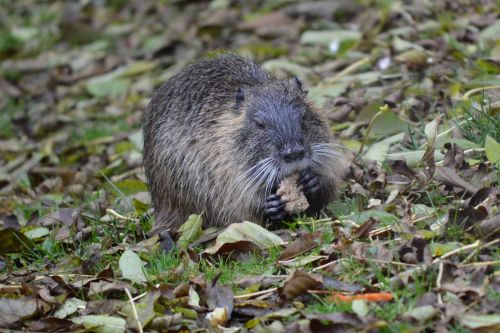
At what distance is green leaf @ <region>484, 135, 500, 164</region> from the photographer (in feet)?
14.8

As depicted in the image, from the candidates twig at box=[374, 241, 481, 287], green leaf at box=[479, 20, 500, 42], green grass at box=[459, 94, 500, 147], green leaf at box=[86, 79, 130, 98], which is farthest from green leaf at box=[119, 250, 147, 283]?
green leaf at box=[86, 79, 130, 98]

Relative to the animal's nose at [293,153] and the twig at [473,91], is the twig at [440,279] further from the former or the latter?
the twig at [473,91]

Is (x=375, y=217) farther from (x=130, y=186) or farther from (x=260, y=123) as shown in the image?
(x=130, y=186)

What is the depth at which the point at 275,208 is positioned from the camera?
487 cm

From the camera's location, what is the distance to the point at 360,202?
16.0 feet

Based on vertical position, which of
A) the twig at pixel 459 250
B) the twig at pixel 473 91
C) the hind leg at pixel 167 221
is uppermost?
the twig at pixel 473 91

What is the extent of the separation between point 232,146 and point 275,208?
1.40 ft

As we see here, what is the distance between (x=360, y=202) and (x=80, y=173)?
103 inches

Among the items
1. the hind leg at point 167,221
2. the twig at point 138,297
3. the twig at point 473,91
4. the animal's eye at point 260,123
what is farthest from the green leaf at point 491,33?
the twig at point 138,297

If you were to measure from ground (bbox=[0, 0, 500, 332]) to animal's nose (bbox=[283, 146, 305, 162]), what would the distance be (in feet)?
1.07

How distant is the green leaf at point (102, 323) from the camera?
158 inches

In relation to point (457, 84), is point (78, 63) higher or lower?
lower

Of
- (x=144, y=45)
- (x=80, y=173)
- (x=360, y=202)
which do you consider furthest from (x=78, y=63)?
(x=360, y=202)

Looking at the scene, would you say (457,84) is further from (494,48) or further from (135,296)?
(135,296)
